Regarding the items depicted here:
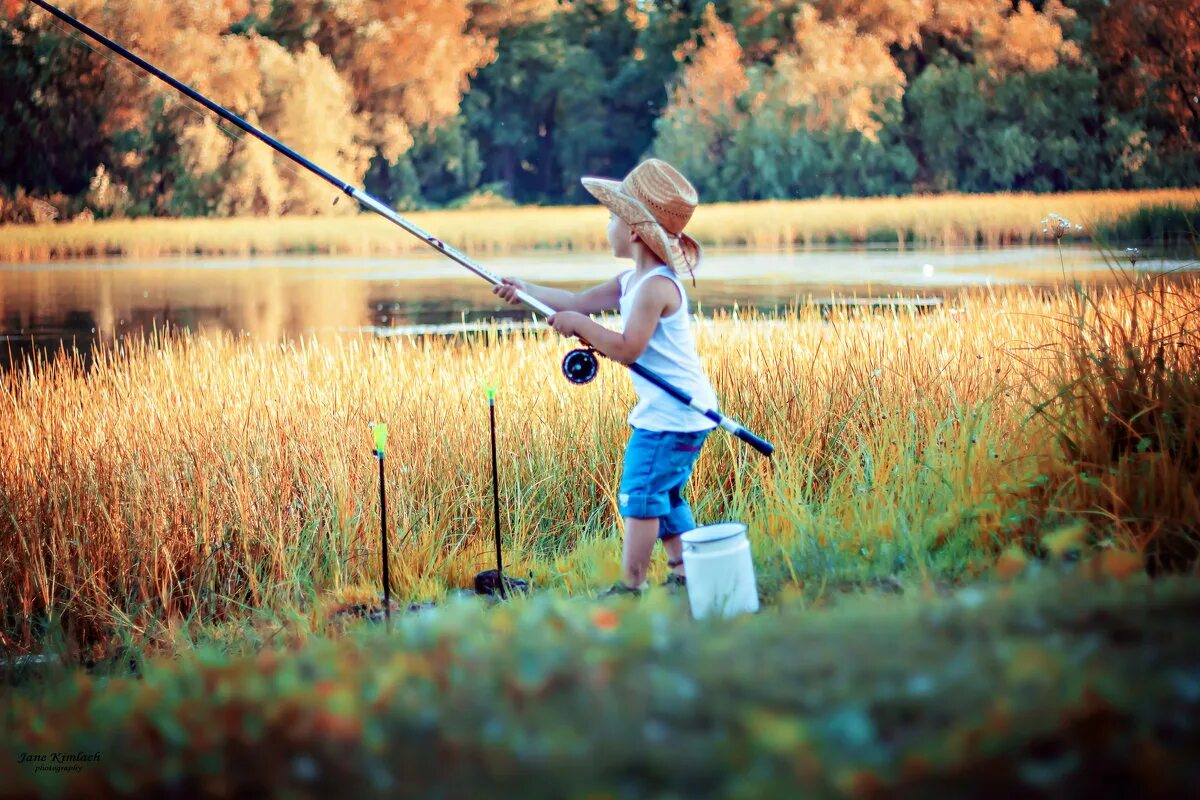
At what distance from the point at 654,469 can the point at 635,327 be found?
35 cm

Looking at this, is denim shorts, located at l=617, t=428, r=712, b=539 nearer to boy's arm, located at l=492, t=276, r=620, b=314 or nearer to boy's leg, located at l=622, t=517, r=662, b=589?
boy's leg, located at l=622, t=517, r=662, b=589

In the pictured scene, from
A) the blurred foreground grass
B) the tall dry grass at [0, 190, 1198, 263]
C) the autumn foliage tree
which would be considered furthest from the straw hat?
Answer: the tall dry grass at [0, 190, 1198, 263]

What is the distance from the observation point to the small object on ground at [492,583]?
3582 millimetres

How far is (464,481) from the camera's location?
458cm

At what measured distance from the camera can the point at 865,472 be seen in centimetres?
389

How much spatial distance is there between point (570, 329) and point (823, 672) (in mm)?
1765

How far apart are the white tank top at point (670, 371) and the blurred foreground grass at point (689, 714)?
1.50 meters

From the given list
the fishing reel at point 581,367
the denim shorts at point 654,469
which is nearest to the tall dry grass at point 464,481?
the denim shorts at point 654,469

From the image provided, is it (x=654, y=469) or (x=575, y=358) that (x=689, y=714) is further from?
(x=575, y=358)

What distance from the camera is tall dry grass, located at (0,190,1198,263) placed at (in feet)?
66.5

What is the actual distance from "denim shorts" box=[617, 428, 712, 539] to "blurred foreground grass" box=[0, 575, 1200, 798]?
1.47 metres

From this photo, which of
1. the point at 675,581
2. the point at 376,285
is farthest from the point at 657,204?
the point at 376,285

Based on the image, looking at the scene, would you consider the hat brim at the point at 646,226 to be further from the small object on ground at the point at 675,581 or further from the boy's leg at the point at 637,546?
the small object on ground at the point at 675,581

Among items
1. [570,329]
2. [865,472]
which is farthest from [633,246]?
[865,472]
